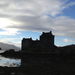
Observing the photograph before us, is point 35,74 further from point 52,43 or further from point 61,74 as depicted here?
point 52,43

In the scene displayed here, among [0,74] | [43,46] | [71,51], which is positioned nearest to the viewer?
[0,74]

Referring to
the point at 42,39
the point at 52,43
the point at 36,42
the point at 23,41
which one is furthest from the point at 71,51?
the point at 23,41

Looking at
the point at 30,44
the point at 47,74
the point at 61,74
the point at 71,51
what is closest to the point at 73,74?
the point at 61,74

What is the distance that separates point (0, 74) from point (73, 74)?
8.89 m

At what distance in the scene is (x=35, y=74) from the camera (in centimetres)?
1333

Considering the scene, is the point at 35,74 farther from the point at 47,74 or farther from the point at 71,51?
the point at 71,51

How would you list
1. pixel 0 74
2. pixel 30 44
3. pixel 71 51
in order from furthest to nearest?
pixel 30 44
pixel 71 51
pixel 0 74

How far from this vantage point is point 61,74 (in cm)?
1346

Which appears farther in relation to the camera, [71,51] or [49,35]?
[49,35]

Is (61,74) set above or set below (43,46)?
below

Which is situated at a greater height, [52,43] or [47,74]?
[52,43]

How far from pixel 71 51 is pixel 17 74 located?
38187 millimetres

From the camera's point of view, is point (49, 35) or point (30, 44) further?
point (30, 44)

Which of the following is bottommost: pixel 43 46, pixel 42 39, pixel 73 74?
pixel 73 74
